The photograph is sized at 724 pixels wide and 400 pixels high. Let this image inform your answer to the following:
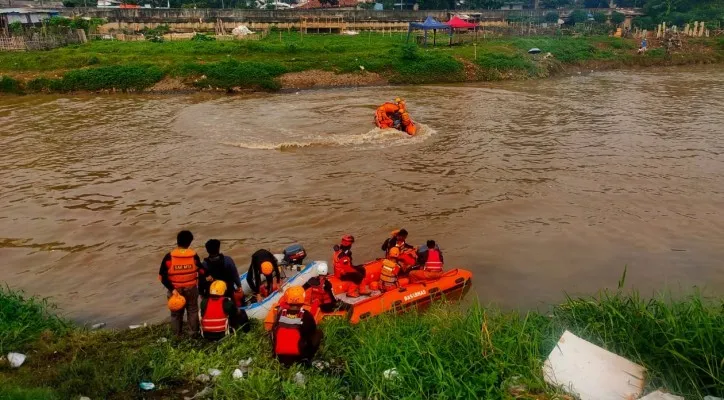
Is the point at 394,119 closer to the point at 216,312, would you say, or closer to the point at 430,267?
the point at 430,267

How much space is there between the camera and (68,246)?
10750 millimetres

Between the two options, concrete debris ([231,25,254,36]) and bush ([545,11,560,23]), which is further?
bush ([545,11,560,23])

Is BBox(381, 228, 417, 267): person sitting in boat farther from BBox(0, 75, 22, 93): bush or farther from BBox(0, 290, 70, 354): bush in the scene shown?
BBox(0, 75, 22, 93): bush

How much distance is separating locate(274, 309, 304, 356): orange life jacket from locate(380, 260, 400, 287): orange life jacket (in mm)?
2616

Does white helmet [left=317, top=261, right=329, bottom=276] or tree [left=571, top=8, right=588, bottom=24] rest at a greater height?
tree [left=571, top=8, right=588, bottom=24]

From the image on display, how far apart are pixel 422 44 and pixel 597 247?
31.4m

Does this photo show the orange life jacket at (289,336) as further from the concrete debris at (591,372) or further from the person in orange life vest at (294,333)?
the concrete debris at (591,372)

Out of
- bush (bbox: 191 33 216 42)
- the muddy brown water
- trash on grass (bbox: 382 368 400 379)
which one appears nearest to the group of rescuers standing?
trash on grass (bbox: 382 368 400 379)

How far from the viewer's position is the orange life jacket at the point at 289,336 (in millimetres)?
5805

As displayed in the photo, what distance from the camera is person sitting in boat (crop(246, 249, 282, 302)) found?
790 cm

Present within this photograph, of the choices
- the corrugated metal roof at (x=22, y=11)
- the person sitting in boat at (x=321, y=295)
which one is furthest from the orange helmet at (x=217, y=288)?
the corrugated metal roof at (x=22, y=11)

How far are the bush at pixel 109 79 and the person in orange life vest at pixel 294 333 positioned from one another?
2642cm

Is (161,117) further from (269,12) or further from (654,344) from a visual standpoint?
(269,12)

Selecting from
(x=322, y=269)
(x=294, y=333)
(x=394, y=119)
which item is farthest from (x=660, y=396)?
(x=394, y=119)
